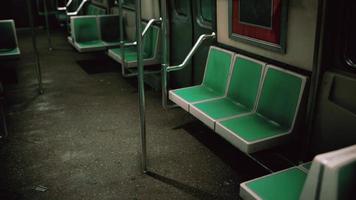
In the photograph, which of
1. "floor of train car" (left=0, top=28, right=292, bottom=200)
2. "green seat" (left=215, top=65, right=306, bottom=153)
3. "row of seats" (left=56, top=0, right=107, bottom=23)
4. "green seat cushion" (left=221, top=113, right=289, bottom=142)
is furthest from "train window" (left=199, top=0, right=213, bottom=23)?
"row of seats" (left=56, top=0, right=107, bottom=23)

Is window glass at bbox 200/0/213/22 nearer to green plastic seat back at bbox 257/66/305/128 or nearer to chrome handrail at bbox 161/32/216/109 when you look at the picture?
chrome handrail at bbox 161/32/216/109

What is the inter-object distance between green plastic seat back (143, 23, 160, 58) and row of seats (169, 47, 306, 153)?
1.67 m

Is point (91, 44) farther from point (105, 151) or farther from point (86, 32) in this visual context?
point (105, 151)

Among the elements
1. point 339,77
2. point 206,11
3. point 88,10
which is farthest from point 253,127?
point 88,10

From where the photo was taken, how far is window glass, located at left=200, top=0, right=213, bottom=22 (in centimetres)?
453

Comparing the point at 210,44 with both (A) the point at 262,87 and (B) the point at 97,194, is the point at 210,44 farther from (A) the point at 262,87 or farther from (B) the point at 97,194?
(B) the point at 97,194

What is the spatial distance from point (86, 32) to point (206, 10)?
3186mm

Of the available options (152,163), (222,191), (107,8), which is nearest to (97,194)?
(152,163)

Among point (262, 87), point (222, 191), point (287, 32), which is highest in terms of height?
point (287, 32)

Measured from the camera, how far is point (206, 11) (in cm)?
462

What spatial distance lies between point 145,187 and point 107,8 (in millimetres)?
5794

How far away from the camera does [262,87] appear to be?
345 centimetres

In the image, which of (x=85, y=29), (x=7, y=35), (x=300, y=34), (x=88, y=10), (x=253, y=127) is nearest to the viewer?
(x=300, y=34)

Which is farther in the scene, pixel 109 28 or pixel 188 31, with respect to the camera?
pixel 109 28
